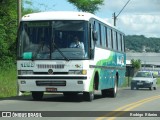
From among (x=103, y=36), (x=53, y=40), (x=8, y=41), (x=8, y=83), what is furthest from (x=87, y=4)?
(x=53, y=40)

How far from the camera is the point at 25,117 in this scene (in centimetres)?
1387

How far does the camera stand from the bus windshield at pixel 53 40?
Answer: 1923 cm

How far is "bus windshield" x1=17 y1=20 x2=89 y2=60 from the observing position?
19.2 m

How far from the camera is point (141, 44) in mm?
175000

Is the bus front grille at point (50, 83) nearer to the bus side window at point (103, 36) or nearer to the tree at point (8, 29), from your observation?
the bus side window at point (103, 36)

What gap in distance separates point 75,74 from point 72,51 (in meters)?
0.87

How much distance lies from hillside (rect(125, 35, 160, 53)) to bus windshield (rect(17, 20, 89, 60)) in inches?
5506

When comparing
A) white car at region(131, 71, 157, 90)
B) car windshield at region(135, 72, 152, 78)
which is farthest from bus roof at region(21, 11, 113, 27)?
car windshield at region(135, 72, 152, 78)

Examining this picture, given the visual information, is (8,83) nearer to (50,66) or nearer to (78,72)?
(50,66)

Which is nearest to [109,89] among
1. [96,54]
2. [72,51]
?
[96,54]

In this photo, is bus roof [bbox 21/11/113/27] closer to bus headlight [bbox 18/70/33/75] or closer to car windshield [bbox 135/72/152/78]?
bus headlight [bbox 18/70/33/75]

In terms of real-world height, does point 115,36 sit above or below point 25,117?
above

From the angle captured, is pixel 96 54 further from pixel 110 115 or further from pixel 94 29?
pixel 110 115

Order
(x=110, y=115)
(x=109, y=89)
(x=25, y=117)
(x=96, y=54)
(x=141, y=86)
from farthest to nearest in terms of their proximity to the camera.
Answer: (x=141, y=86)
(x=109, y=89)
(x=96, y=54)
(x=110, y=115)
(x=25, y=117)
